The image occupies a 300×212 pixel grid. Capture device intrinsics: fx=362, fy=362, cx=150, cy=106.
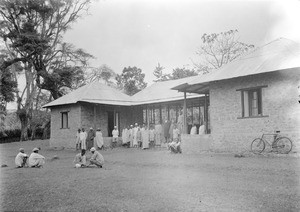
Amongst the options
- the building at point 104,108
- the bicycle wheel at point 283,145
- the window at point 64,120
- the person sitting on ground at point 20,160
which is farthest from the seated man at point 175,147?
the window at point 64,120

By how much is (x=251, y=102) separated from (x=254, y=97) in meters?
0.27

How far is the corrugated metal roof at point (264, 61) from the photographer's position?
14.2 m

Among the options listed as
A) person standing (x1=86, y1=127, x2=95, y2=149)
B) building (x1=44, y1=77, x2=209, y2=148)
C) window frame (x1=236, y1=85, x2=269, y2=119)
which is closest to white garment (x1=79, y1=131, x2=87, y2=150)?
person standing (x1=86, y1=127, x2=95, y2=149)

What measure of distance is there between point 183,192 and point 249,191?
1.41 m

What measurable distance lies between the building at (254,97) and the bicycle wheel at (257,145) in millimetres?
240

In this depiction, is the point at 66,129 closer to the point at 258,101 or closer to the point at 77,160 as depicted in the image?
the point at 77,160

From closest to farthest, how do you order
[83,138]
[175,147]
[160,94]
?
[175,147]
[83,138]
[160,94]

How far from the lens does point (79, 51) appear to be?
→ 37.8 m

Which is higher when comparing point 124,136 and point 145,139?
point 124,136

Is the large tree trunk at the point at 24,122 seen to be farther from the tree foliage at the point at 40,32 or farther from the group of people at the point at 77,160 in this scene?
the group of people at the point at 77,160

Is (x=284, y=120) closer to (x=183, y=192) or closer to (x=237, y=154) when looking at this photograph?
(x=237, y=154)

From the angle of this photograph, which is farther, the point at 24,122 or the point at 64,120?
the point at 24,122

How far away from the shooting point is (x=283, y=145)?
14.1 m

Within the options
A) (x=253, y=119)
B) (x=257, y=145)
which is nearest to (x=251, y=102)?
(x=253, y=119)
